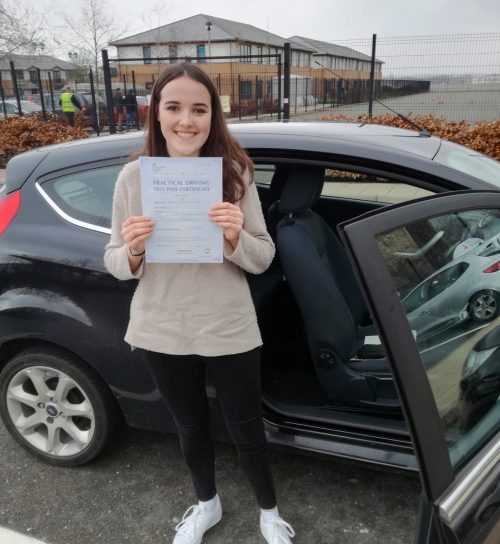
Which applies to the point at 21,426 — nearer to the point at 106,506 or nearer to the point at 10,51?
the point at 106,506

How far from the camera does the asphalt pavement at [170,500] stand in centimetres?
208

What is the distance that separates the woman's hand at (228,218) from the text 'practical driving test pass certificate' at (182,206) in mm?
18

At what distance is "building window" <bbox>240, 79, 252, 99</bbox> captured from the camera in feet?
44.7

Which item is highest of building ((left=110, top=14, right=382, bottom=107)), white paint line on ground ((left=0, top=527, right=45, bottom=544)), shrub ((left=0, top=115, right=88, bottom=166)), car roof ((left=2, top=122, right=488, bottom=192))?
building ((left=110, top=14, right=382, bottom=107))

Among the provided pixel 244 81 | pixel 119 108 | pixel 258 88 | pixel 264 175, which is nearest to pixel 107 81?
pixel 119 108

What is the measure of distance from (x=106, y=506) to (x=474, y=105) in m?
9.16

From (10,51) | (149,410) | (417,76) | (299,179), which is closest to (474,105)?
(417,76)

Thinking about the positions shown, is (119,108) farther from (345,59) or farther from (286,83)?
(345,59)

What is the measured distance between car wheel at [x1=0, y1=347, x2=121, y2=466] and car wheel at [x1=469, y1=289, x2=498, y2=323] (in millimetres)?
1523

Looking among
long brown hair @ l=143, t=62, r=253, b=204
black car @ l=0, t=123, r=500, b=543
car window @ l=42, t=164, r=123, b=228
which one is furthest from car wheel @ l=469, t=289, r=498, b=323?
car window @ l=42, t=164, r=123, b=228

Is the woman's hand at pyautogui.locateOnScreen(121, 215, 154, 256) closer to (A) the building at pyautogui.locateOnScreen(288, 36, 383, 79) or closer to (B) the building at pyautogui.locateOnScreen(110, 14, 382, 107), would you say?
(B) the building at pyautogui.locateOnScreen(110, 14, 382, 107)

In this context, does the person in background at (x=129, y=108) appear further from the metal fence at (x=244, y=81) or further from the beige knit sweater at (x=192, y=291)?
the beige knit sweater at (x=192, y=291)

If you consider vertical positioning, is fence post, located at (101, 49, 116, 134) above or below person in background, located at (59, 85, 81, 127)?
above

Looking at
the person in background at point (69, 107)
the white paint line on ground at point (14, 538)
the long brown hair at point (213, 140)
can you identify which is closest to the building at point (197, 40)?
the person in background at point (69, 107)
